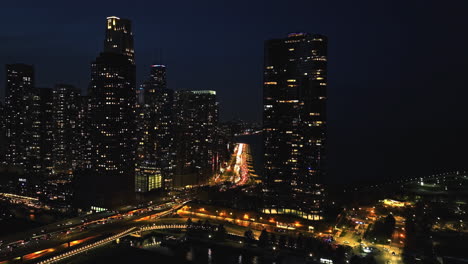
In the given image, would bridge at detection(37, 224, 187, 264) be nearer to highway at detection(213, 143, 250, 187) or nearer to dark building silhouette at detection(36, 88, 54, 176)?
highway at detection(213, 143, 250, 187)

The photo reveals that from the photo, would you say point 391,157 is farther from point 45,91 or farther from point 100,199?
point 45,91

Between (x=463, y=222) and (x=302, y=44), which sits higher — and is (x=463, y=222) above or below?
below

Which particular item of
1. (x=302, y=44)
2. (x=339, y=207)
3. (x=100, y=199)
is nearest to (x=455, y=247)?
(x=339, y=207)

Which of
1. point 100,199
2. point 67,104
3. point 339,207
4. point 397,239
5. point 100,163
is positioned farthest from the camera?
point 67,104

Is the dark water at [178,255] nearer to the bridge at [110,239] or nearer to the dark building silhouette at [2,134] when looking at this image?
the bridge at [110,239]

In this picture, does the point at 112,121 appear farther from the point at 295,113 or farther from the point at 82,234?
the point at 295,113

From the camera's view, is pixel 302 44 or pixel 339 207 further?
pixel 302 44
